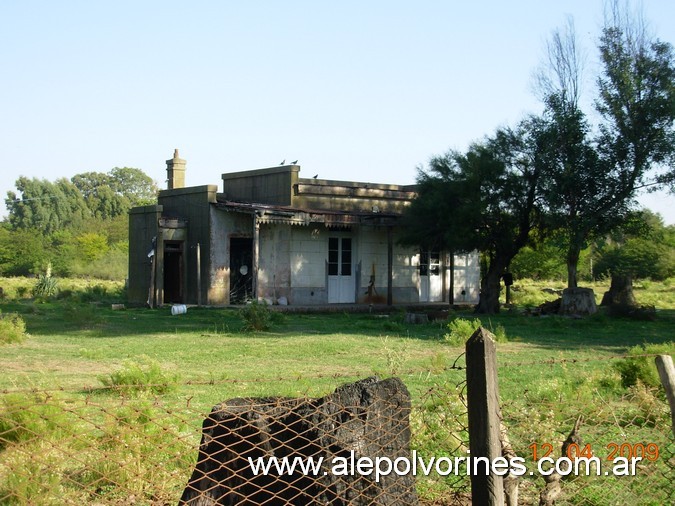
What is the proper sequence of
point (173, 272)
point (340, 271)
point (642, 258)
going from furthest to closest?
point (642, 258)
point (340, 271)
point (173, 272)

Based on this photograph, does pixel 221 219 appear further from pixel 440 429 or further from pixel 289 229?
pixel 440 429

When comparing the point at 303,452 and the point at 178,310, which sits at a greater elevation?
the point at 178,310

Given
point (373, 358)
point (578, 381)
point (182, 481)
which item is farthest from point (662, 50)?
point (182, 481)

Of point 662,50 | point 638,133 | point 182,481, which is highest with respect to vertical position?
point 662,50

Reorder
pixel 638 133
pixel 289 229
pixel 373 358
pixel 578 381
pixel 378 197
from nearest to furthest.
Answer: pixel 578 381, pixel 373 358, pixel 638 133, pixel 289 229, pixel 378 197

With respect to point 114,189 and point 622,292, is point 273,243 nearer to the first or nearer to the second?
point 622,292

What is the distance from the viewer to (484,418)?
3.95 meters

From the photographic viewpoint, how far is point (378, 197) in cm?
3192

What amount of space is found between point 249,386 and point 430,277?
23.6 m

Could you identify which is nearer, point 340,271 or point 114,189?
point 340,271

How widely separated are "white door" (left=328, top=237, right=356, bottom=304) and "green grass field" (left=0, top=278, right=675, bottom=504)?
3.06 m

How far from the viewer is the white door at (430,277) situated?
33.1 metres

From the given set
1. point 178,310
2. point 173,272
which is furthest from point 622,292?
point 173,272

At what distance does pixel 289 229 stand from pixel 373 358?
15158 mm
